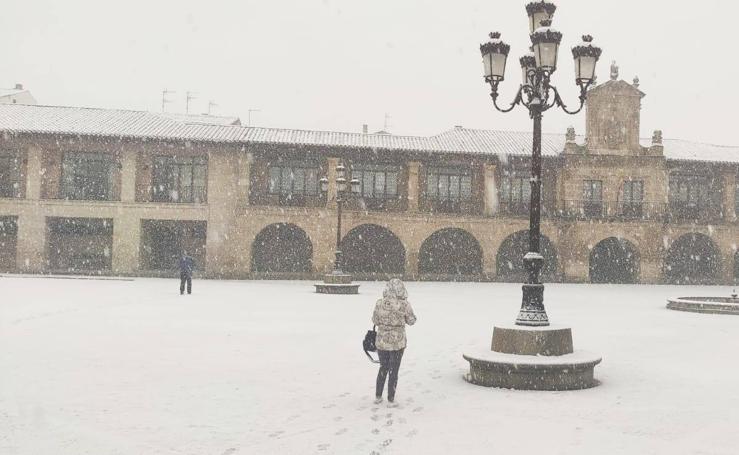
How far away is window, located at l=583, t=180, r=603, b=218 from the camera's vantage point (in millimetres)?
34938

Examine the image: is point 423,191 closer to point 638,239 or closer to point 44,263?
point 638,239

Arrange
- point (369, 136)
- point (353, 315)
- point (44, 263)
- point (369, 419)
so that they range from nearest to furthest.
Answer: point (369, 419) → point (353, 315) → point (44, 263) → point (369, 136)

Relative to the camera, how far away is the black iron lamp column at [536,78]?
870 cm

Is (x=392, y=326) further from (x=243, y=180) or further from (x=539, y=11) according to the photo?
(x=243, y=180)

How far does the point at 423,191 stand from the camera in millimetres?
34562

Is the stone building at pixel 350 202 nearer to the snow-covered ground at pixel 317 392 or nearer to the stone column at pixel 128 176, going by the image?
the stone column at pixel 128 176

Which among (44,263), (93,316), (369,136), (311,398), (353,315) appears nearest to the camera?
(311,398)

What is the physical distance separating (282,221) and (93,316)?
18096 mm

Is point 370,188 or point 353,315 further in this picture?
point 370,188

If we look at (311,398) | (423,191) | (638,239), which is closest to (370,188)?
(423,191)

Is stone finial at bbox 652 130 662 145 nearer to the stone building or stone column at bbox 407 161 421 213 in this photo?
the stone building

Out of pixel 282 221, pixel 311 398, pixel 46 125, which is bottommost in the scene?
pixel 311 398

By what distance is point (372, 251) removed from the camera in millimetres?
35406

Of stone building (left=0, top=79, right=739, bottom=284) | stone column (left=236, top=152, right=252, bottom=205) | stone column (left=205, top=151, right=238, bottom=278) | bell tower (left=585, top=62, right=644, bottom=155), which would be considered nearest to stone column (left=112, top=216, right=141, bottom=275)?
stone building (left=0, top=79, right=739, bottom=284)
